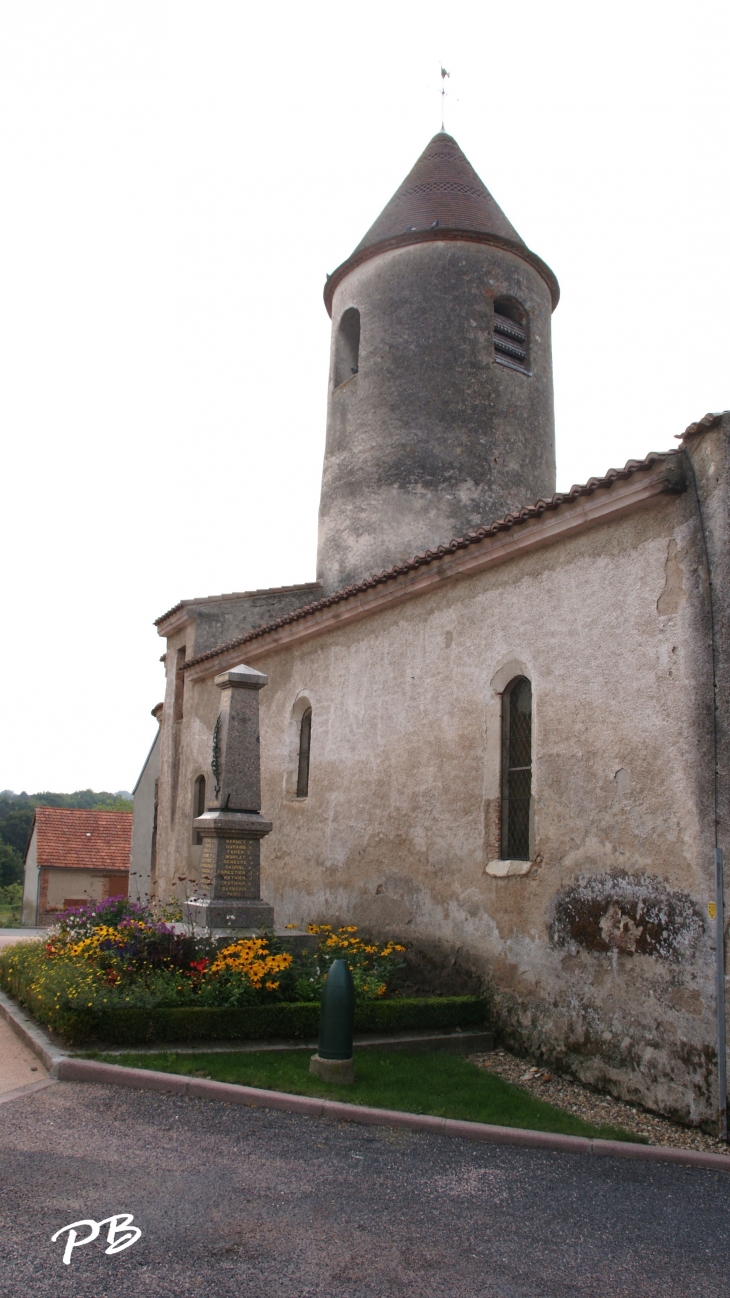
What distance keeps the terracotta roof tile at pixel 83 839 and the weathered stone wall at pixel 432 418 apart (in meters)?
21.3

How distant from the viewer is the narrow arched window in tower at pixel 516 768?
930 centimetres

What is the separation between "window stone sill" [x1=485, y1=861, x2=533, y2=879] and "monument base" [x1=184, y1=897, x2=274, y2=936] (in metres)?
2.63

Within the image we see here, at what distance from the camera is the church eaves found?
1750 centimetres

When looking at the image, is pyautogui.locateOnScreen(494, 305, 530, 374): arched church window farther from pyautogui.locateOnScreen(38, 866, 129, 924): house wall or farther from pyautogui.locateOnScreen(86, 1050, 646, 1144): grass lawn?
pyautogui.locateOnScreen(38, 866, 129, 924): house wall

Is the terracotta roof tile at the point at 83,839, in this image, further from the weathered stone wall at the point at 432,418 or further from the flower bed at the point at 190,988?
the flower bed at the point at 190,988

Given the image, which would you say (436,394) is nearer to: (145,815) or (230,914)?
(230,914)

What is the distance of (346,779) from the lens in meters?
12.3

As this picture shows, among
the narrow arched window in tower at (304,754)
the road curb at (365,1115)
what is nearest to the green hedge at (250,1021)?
the road curb at (365,1115)

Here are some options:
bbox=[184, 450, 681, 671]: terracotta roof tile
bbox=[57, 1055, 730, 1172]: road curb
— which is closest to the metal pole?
bbox=[57, 1055, 730, 1172]: road curb

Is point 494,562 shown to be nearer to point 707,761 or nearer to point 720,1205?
point 707,761

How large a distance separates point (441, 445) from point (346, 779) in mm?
7176

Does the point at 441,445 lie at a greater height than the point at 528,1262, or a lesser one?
greater

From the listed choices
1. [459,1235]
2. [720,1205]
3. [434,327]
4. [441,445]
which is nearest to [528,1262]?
[459,1235]

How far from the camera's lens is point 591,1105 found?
741 centimetres
